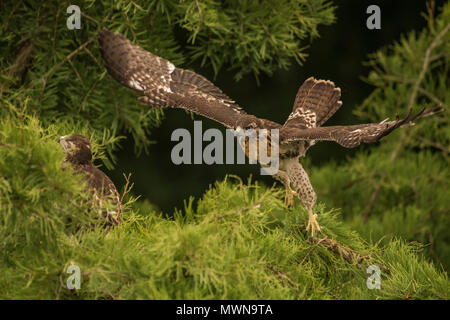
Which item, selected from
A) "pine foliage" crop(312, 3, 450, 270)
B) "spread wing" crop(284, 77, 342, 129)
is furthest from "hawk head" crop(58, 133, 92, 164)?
"pine foliage" crop(312, 3, 450, 270)

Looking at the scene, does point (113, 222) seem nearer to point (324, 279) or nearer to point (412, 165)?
point (324, 279)

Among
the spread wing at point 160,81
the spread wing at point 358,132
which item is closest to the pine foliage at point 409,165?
the spread wing at point 160,81

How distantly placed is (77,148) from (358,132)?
2.26 feet

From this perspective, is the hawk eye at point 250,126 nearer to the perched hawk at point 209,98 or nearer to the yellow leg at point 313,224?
the perched hawk at point 209,98

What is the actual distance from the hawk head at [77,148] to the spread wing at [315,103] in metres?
0.85

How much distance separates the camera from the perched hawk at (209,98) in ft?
7.07

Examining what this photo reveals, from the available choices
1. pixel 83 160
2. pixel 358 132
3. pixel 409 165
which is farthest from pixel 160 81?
pixel 409 165

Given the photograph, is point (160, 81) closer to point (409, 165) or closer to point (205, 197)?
point (205, 197)

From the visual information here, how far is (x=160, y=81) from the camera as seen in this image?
99.0 inches

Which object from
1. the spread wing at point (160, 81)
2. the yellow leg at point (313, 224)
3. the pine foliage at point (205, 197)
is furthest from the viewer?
the spread wing at point (160, 81)

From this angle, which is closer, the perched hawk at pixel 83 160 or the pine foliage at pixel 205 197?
the pine foliage at pixel 205 197
